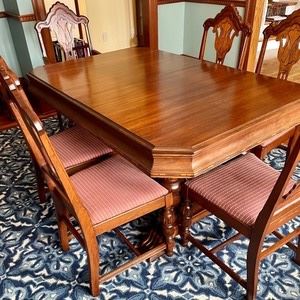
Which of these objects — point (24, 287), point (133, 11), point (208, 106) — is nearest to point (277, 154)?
point (208, 106)

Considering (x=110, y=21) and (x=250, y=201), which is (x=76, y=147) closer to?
(x=250, y=201)

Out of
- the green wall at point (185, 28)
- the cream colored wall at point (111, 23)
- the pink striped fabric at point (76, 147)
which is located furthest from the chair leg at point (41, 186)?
the cream colored wall at point (111, 23)

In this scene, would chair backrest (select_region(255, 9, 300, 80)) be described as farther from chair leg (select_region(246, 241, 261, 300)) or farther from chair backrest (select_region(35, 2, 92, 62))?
chair backrest (select_region(35, 2, 92, 62))

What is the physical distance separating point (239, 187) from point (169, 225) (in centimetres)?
37

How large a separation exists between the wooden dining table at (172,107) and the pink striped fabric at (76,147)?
23cm

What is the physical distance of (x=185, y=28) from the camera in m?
3.95

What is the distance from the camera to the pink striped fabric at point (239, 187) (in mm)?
1242

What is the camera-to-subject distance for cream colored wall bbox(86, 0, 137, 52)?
434 cm

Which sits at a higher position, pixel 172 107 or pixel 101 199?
pixel 172 107

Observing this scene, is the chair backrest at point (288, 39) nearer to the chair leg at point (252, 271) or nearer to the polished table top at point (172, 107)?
the polished table top at point (172, 107)

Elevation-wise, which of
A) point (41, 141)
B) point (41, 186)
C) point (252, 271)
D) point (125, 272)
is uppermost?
point (41, 141)

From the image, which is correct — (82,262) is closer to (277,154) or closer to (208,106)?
(208,106)

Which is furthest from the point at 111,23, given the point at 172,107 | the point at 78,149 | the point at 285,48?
the point at 172,107

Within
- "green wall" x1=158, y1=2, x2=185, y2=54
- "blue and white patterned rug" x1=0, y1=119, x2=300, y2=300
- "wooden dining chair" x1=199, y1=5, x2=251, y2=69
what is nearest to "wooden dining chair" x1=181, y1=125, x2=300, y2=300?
"blue and white patterned rug" x1=0, y1=119, x2=300, y2=300
